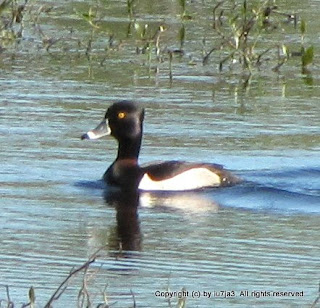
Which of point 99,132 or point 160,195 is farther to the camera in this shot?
point 99,132

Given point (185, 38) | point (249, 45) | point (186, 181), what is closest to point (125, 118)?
point (186, 181)

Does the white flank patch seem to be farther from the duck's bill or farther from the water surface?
the duck's bill

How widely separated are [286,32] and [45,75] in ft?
15.3

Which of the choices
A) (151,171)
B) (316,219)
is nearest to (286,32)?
(151,171)

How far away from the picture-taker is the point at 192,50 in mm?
18156

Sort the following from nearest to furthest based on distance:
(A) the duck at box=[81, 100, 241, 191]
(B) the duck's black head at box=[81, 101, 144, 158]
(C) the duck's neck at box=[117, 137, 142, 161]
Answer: (A) the duck at box=[81, 100, 241, 191] < (C) the duck's neck at box=[117, 137, 142, 161] < (B) the duck's black head at box=[81, 101, 144, 158]

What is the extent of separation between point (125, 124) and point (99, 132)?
0.29 m

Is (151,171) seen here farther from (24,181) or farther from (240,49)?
(240,49)

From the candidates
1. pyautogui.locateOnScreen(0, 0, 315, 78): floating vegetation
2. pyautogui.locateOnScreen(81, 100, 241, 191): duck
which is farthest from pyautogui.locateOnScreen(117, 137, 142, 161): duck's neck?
pyautogui.locateOnScreen(0, 0, 315, 78): floating vegetation

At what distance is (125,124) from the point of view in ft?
42.1

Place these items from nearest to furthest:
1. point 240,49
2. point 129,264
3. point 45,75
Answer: point 129,264, point 45,75, point 240,49

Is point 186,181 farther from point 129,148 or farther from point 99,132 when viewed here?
point 99,132

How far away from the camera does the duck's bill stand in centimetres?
1248

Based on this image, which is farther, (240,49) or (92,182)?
(240,49)
